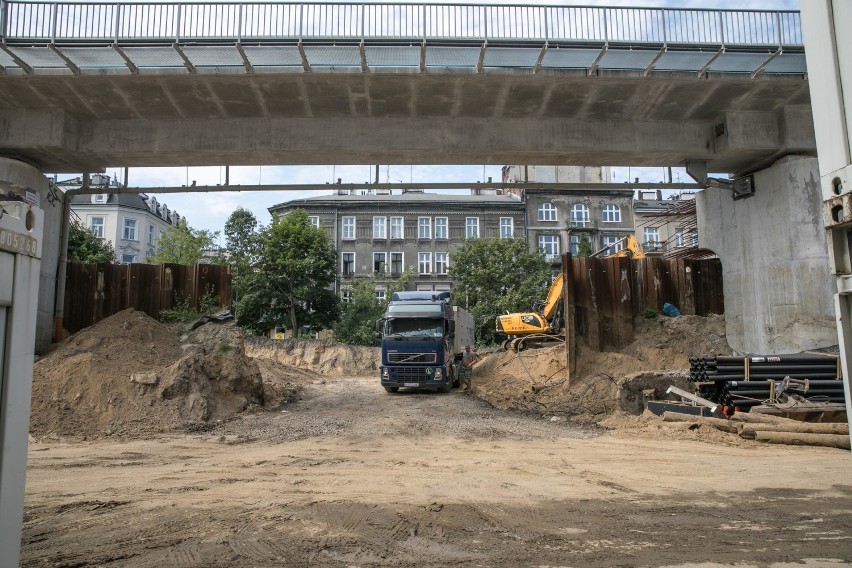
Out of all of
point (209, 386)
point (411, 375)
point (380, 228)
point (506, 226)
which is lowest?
point (411, 375)

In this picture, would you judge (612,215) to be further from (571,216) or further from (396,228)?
(396,228)

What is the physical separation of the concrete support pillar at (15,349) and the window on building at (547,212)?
55.1 m

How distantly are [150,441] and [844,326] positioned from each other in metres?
11.3

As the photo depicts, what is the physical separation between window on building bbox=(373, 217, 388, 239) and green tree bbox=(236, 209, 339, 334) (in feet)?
43.2

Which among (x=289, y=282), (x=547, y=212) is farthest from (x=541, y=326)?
(x=547, y=212)

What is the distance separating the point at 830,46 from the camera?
3.03 metres

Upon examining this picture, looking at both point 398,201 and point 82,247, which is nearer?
point 82,247

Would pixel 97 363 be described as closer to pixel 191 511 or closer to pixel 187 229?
pixel 191 511

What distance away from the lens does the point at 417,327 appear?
2117 centimetres

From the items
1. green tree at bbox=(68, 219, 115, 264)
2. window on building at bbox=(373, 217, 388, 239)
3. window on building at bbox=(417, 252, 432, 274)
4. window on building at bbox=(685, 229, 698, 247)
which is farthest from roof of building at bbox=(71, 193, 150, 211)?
window on building at bbox=(685, 229, 698, 247)

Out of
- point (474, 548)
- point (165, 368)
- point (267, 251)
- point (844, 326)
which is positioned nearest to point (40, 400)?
point (165, 368)

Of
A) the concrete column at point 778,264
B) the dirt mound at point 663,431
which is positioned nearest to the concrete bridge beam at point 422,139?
the concrete column at point 778,264

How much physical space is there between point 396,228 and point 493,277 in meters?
14.6

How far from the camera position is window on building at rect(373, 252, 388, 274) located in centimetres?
5591
